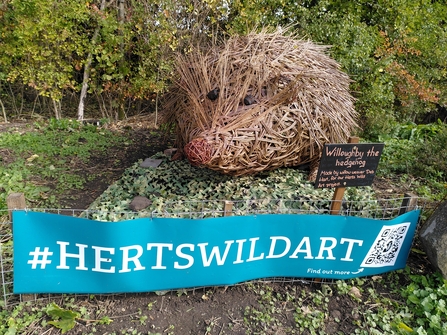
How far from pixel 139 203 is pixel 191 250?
51.3 inches

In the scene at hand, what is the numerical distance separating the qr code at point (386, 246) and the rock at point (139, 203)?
2.15 meters

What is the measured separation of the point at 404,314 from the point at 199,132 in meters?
2.33

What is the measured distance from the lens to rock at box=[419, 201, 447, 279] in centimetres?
295

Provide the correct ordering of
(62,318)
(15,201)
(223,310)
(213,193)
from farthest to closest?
(213,193) → (223,310) → (62,318) → (15,201)

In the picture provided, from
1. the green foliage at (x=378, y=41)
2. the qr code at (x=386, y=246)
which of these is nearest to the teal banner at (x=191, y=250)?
the qr code at (x=386, y=246)

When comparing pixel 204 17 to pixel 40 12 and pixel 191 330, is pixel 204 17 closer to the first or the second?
pixel 40 12

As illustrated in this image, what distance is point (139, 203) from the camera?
12.1 feet

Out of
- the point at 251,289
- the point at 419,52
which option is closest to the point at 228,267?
the point at 251,289

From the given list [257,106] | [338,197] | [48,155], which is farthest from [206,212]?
[48,155]

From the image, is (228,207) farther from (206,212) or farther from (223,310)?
(223,310)

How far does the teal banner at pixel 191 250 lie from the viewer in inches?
94.3

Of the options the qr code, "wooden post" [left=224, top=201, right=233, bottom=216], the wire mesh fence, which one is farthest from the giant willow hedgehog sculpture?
the qr code

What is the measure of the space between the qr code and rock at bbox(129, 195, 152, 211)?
2.15 m

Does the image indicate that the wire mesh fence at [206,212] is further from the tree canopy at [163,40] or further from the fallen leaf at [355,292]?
the tree canopy at [163,40]
